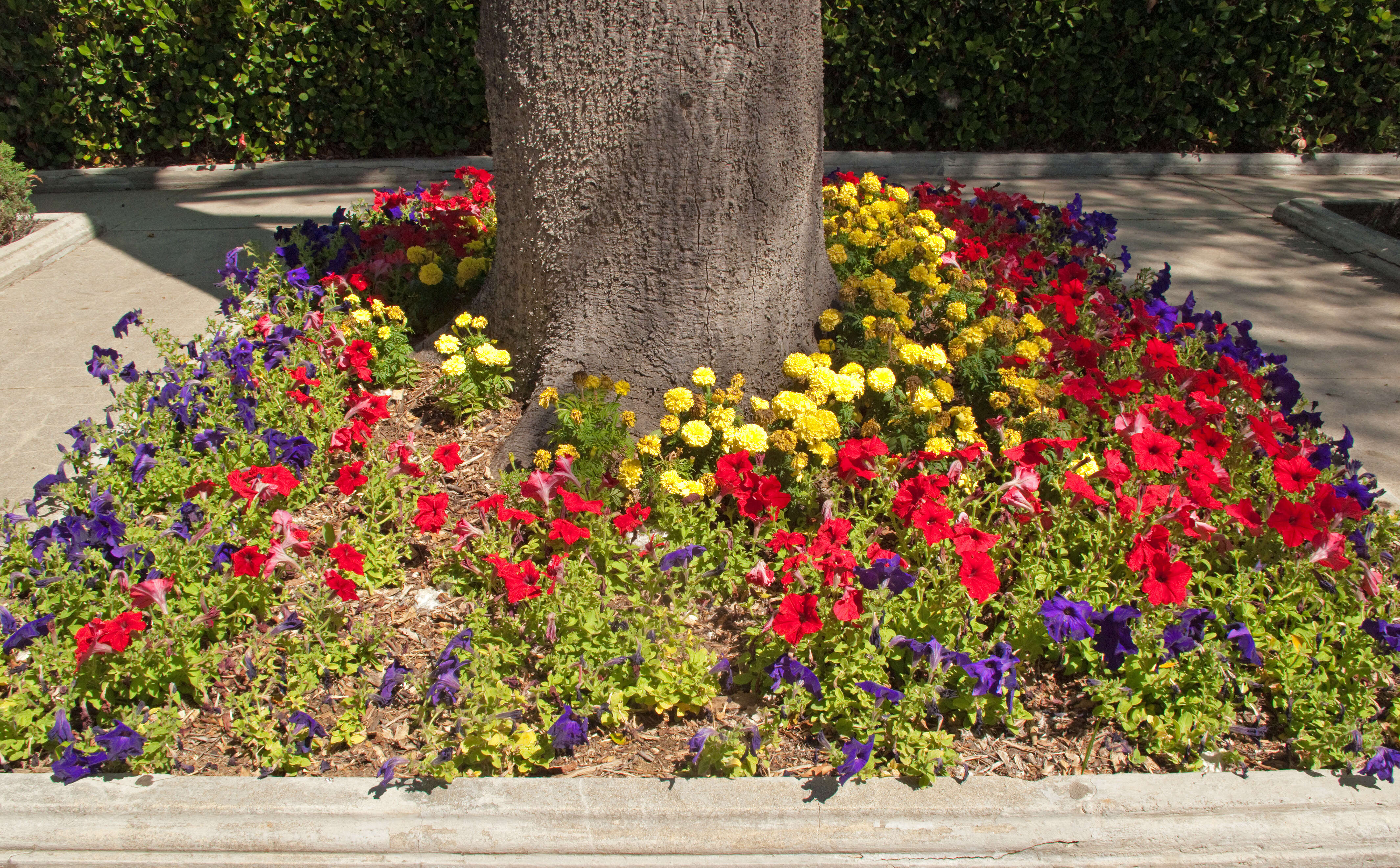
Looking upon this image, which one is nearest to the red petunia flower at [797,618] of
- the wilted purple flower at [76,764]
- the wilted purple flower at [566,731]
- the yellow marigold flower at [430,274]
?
the wilted purple flower at [566,731]

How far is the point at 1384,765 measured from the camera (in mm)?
2100

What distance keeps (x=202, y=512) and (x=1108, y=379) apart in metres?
3.29

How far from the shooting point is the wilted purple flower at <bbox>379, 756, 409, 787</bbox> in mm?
2100

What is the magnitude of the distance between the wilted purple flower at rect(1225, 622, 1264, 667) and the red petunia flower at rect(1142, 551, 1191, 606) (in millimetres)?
153

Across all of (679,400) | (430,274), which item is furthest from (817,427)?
(430,274)

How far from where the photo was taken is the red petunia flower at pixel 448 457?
290cm

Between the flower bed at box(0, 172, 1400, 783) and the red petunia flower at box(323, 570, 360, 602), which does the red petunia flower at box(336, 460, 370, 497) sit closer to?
the flower bed at box(0, 172, 1400, 783)

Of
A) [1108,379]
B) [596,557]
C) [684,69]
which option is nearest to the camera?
[596,557]

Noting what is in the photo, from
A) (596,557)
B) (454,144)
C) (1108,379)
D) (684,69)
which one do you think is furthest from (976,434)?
(454,144)

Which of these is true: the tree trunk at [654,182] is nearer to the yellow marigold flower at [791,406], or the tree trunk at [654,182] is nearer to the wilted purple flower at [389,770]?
the yellow marigold flower at [791,406]

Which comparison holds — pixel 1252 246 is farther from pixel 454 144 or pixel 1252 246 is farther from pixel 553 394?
pixel 454 144

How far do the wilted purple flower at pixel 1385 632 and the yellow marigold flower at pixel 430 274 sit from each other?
138 inches

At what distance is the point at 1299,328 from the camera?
4789 mm

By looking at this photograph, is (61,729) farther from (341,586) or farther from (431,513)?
(431,513)
